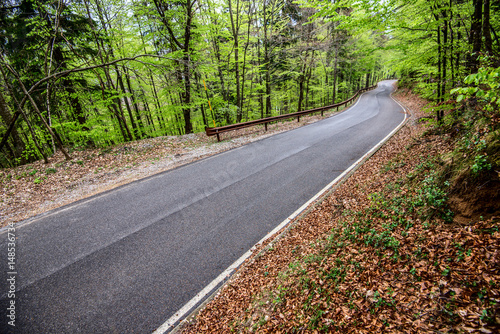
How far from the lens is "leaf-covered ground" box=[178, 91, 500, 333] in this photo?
6.79 feet

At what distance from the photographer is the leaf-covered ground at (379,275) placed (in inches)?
81.4

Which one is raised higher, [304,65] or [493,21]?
[304,65]

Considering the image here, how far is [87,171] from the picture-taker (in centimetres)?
822

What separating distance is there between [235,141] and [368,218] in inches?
336

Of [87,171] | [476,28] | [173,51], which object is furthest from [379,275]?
[173,51]

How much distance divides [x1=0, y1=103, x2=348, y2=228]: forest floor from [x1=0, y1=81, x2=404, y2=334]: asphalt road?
95 cm

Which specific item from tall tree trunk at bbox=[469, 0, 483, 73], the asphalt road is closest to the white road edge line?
the asphalt road

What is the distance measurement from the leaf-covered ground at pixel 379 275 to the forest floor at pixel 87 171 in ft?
20.6

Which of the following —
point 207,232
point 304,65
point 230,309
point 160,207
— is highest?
point 304,65

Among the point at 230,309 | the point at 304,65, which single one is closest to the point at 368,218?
the point at 230,309

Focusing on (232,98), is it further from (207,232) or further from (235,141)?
(207,232)

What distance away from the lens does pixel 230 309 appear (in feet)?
10.2

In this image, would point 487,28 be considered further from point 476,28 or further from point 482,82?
point 482,82

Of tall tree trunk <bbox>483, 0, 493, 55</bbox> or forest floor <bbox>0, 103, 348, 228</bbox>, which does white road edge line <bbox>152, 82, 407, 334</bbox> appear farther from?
forest floor <bbox>0, 103, 348, 228</bbox>
